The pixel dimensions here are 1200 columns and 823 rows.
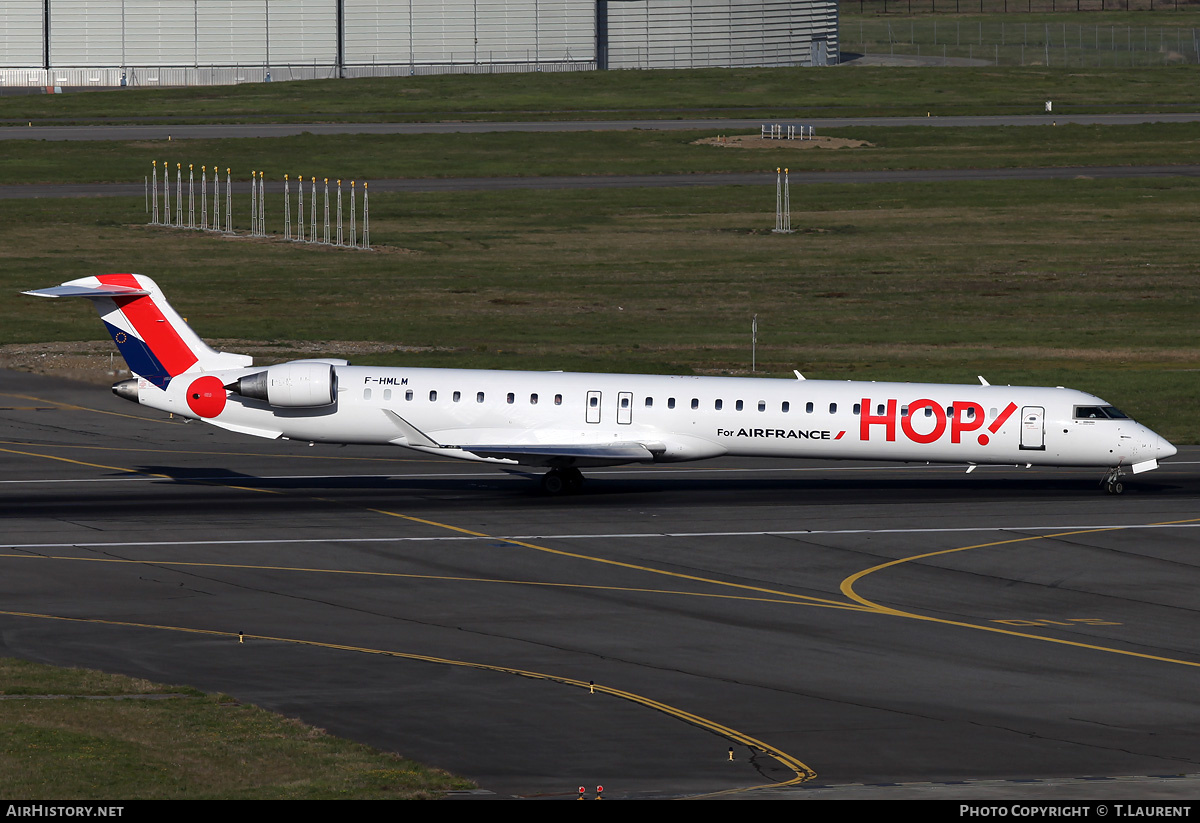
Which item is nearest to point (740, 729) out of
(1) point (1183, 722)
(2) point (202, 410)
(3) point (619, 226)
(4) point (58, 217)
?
(1) point (1183, 722)

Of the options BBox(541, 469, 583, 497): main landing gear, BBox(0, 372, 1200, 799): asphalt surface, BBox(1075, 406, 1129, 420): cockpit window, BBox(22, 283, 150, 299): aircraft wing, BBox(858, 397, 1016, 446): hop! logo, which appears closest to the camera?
BBox(0, 372, 1200, 799): asphalt surface

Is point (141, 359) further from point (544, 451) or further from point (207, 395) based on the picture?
point (544, 451)

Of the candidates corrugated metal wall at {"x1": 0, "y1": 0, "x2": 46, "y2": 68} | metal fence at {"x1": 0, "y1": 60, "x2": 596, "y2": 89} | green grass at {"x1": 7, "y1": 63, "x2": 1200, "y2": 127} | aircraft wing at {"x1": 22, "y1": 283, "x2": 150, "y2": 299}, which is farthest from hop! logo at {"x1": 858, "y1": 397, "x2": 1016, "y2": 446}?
corrugated metal wall at {"x1": 0, "y1": 0, "x2": 46, "y2": 68}

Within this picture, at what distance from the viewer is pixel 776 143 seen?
4341 inches

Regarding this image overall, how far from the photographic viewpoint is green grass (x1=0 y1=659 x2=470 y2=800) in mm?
20625

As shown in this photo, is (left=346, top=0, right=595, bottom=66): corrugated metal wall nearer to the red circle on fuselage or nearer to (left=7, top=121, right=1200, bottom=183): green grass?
(left=7, top=121, right=1200, bottom=183): green grass

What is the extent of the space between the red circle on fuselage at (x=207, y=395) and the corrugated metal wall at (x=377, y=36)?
110684 millimetres

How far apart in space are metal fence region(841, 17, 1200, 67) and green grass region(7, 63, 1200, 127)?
60.0 feet

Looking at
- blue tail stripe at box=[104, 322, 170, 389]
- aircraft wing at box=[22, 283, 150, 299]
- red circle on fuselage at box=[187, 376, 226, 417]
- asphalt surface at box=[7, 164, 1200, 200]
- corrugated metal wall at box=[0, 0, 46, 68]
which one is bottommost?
red circle on fuselage at box=[187, 376, 226, 417]

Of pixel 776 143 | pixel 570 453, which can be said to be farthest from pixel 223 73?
pixel 570 453

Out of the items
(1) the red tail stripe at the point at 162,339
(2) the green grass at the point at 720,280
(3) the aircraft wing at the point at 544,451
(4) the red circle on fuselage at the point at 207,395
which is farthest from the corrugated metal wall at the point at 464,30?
(3) the aircraft wing at the point at 544,451

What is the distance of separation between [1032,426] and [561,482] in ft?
40.2

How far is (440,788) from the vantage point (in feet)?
68.6
